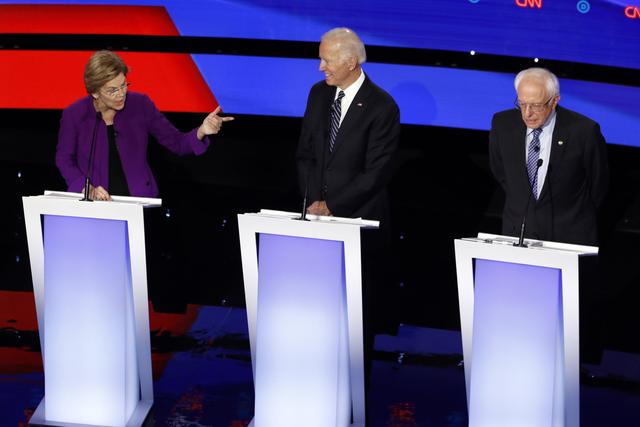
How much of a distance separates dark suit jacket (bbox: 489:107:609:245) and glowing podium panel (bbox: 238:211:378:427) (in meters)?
0.67

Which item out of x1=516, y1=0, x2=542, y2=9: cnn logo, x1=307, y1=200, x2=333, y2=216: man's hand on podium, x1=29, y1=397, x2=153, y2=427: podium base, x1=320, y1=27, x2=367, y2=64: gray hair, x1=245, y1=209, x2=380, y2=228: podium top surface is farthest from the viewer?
x1=516, y1=0, x2=542, y2=9: cnn logo

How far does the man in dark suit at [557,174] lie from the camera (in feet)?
12.5

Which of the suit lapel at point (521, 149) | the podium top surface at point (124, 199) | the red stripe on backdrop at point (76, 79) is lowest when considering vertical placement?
the podium top surface at point (124, 199)

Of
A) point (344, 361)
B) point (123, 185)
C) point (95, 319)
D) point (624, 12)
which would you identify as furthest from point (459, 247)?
point (624, 12)

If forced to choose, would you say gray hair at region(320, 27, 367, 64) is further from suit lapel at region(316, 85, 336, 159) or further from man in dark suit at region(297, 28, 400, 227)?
suit lapel at region(316, 85, 336, 159)

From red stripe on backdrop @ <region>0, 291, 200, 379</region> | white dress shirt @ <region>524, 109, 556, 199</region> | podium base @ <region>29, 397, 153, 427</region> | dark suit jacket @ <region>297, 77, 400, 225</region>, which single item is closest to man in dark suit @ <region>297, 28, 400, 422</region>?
dark suit jacket @ <region>297, 77, 400, 225</region>

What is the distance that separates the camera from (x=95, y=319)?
368 cm

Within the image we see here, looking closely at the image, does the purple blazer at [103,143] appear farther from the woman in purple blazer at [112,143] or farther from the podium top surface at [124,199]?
the podium top surface at [124,199]

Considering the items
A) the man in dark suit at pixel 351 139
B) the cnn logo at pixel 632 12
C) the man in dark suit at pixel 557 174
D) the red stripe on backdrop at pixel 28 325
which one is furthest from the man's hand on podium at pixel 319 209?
the cnn logo at pixel 632 12

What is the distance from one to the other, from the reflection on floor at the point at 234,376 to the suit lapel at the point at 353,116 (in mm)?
1027

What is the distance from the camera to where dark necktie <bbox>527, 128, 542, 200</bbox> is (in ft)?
12.6

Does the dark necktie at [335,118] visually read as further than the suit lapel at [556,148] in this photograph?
Yes

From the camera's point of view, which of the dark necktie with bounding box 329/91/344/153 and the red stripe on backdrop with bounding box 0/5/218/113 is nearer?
the dark necktie with bounding box 329/91/344/153

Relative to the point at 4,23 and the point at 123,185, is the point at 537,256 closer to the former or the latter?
the point at 123,185
